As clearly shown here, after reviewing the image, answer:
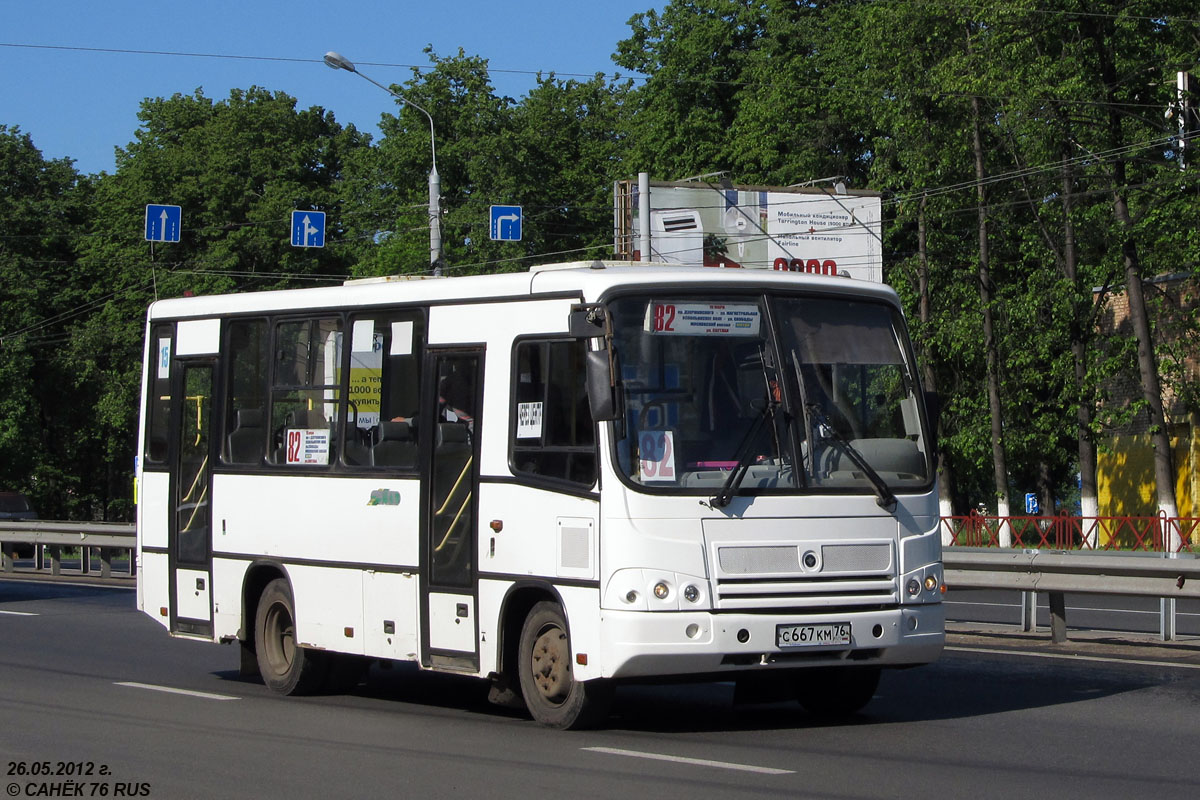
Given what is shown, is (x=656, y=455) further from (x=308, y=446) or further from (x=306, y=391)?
(x=306, y=391)

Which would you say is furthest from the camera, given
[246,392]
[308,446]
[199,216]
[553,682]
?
[199,216]

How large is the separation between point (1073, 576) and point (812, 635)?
17.7 feet

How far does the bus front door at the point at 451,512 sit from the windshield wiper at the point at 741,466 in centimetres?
185

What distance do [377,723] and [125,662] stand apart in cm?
505

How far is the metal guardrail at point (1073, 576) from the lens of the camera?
13594 mm

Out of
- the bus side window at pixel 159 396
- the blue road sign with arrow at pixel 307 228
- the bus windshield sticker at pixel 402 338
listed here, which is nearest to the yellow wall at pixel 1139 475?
the blue road sign with arrow at pixel 307 228

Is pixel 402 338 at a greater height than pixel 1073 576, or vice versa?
pixel 402 338

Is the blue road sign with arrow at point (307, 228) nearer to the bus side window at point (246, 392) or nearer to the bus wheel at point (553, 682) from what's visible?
the bus side window at point (246, 392)

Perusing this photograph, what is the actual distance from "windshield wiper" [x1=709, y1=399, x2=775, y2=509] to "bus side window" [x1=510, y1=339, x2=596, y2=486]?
2.49ft

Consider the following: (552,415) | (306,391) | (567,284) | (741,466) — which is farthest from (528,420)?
(306,391)

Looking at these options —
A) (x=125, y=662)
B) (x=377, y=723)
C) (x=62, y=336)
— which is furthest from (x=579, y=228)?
(x=377, y=723)

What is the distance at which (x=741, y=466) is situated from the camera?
9.85 meters

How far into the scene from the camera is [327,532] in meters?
12.1

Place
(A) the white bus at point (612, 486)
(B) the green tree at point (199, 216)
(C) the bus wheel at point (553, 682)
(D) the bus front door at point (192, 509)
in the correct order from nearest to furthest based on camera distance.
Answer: (A) the white bus at point (612, 486)
(C) the bus wheel at point (553, 682)
(D) the bus front door at point (192, 509)
(B) the green tree at point (199, 216)
